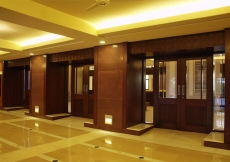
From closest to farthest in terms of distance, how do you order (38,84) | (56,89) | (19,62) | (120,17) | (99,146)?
(99,146)
(120,17)
(38,84)
(56,89)
(19,62)

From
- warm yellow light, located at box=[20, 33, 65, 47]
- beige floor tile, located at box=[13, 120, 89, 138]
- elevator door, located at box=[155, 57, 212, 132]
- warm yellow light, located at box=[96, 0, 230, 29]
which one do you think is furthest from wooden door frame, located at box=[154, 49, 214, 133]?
warm yellow light, located at box=[20, 33, 65, 47]

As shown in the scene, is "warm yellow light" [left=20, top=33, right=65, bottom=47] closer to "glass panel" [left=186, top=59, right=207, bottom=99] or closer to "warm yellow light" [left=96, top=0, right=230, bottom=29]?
"warm yellow light" [left=96, top=0, right=230, bottom=29]

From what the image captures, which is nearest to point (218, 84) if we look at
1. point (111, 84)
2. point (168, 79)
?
point (168, 79)

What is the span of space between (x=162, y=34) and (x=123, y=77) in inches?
67.4

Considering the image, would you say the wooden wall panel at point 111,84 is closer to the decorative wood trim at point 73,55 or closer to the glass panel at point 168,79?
the decorative wood trim at point 73,55

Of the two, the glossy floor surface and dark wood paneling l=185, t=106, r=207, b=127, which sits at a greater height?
dark wood paneling l=185, t=106, r=207, b=127

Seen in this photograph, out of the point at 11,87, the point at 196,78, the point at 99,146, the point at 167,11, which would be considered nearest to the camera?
the point at 167,11

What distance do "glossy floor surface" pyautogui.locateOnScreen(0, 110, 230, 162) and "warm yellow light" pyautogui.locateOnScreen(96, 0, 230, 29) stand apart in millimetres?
3007

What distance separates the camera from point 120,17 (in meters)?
4.88

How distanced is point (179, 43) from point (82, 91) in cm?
483

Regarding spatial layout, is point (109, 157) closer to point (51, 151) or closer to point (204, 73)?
point (51, 151)

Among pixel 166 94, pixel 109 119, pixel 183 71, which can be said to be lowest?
pixel 109 119

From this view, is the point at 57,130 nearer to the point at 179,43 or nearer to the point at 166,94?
the point at 166,94

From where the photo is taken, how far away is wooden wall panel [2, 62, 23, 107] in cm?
1105
